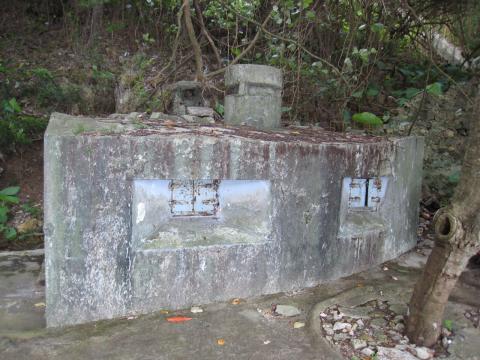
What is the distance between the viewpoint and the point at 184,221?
3646 millimetres

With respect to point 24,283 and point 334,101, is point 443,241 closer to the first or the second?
point 24,283

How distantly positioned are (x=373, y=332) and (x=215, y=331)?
1.17 metres

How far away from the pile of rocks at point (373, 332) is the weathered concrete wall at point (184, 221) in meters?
0.57

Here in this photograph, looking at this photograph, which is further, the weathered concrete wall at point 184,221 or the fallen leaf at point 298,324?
the fallen leaf at point 298,324

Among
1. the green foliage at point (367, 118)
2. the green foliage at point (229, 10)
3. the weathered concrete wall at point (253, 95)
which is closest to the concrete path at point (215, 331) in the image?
the weathered concrete wall at point (253, 95)

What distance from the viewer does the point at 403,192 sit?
483 centimetres

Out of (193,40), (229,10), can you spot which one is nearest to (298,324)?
(193,40)

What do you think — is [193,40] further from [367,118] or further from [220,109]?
[367,118]

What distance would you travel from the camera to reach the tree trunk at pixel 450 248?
9.46ft

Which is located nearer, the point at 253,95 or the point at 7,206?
the point at 253,95

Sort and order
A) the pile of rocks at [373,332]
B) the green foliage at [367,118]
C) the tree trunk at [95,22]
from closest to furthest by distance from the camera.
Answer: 1. the pile of rocks at [373,332]
2. the green foliage at [367,118]
3. the tree trunk at [95,22]

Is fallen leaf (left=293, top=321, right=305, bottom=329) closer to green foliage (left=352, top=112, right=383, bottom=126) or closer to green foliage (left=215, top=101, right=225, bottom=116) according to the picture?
green foliage (left=215, top=101, right=225, bottom=116)

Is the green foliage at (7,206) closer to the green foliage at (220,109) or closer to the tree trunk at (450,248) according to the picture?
the green foliage at (220,109)

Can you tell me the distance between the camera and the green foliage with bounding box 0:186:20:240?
19.8 feet
